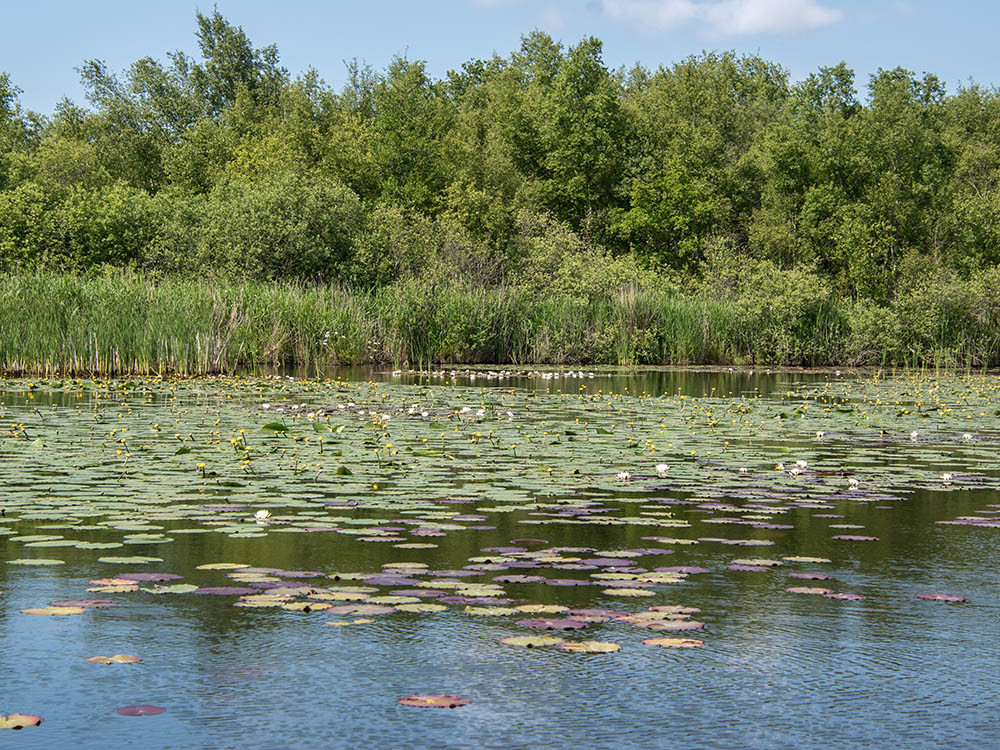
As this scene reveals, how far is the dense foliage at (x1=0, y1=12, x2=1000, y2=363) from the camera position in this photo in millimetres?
37844

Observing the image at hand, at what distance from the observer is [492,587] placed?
5.49m

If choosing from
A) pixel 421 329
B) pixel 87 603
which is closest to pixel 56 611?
pixel 87 603

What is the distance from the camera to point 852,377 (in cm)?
2711

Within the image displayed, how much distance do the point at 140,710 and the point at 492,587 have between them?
206cm

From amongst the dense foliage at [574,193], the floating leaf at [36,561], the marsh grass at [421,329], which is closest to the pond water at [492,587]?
the floating leaf at [36,561]

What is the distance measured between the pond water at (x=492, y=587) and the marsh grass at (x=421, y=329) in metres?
9.64

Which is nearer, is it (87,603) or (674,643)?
(674,643)

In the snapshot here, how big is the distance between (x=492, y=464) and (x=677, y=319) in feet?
73.4

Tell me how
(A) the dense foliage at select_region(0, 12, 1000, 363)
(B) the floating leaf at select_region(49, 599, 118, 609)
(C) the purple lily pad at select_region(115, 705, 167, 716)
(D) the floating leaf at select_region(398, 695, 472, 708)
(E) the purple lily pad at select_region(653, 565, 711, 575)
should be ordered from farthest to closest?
(A) the dense foliage at select_region(0, 12, 1000, 363) → (E) the purple lily pad at select_region(653, 565, 711, 575) → (B) the floating leaf at select_region(49, 599, 118, 609) → (D) the floating leaf at select_region(398, 695, 472, 708) → (C) the purple lily pad at select_region(115, 705, 167, 716)

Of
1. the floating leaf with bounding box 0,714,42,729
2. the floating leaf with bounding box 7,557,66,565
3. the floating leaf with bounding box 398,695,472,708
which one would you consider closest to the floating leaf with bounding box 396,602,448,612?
the floating leaf with bounding box 398,695,472,708

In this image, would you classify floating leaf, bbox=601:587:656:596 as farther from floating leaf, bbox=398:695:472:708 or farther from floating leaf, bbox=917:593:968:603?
floating leaf, bbox=398:695:472:708

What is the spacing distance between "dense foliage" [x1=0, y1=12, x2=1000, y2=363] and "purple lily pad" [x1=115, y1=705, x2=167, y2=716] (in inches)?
1092

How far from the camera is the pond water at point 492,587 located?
151 inches

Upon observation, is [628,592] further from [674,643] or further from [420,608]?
[420,608]
